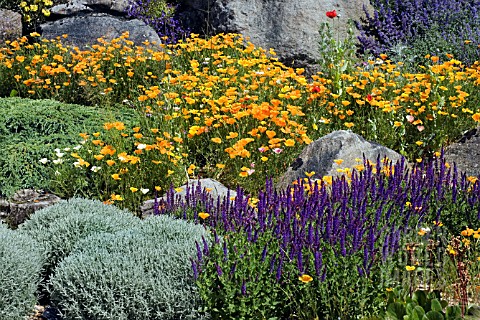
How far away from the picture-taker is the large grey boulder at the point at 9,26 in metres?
9.89

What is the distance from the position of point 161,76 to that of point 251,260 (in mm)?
4666

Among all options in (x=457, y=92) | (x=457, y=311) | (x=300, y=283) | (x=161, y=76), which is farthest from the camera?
(x=161, y=76)

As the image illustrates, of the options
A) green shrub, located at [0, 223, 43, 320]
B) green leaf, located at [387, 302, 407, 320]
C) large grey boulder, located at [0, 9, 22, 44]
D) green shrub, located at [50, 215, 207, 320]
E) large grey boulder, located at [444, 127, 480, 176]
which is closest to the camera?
green leaf, located at [387, 302, 407, 320]

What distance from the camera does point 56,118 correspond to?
6.40 metres

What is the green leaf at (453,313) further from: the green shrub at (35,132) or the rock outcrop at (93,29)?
the rock outcrop at (93,29)

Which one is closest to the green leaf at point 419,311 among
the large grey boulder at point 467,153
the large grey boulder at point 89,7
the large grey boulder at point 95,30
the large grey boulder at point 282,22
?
the large grey boulder at point 467,153

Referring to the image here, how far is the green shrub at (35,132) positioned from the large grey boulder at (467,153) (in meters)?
3.06

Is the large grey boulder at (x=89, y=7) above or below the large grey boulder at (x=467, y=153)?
above

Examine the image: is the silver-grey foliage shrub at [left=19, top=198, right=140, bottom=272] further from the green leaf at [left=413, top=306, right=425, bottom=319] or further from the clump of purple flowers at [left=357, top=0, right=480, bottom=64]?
the clump of purple flowers at [left=357, top=0, right=480, bottom=64]

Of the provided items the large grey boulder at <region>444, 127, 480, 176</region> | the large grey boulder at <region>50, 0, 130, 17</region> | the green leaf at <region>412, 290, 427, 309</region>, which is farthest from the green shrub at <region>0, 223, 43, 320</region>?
the large grey boulder at <region>50, 0, 130, 17</region>

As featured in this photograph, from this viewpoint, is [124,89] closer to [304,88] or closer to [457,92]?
[304,88]

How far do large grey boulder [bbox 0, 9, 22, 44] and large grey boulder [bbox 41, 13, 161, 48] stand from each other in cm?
40

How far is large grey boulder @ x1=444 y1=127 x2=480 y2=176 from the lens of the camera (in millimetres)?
6097

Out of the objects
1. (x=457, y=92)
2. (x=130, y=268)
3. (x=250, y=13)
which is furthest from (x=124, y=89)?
(x=130, y=268)
